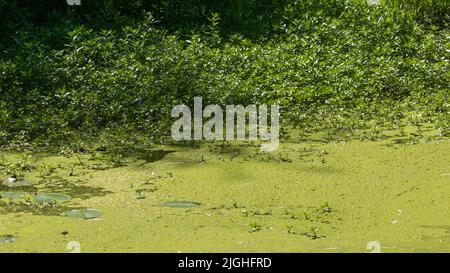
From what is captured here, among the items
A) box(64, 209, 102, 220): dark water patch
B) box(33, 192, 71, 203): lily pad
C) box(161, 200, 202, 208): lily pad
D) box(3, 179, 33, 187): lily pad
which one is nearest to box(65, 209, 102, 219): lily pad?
box(64, 209, 102, 220): dark water patch

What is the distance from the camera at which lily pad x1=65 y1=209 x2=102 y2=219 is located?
5162 mm

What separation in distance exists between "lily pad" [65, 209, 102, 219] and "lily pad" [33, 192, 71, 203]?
23 cm

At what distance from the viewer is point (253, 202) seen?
543 centimetres

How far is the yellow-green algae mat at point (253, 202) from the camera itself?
4.71 metres

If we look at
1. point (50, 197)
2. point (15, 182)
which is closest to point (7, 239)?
point (50, 197)

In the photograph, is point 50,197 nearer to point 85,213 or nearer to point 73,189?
point 73,189

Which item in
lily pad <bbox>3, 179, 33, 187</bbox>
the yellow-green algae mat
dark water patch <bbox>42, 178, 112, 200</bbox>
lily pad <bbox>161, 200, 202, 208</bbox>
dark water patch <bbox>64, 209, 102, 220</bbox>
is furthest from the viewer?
lily pad <bbox>3, 179, 33, 187</bbox>

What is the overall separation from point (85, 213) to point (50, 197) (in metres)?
0.38

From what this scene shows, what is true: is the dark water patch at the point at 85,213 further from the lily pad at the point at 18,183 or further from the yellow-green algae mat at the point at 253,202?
the lily pad at the point at 18,183

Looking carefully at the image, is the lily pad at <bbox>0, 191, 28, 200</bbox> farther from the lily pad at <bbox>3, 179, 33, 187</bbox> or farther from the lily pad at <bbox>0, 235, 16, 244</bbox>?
the lily pad at <bbox>0, 235, 16, 244</bbox>

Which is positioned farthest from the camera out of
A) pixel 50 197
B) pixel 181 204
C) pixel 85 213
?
pixel 50 197

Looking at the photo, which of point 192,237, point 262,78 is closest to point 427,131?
point 262,78

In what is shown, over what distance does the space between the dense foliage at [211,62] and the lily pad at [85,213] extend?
64.6 inches

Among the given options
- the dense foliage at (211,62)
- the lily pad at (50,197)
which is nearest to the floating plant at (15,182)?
the lily pad at (50,197)
